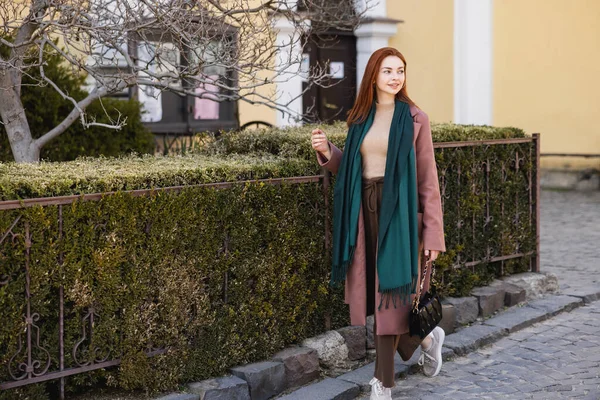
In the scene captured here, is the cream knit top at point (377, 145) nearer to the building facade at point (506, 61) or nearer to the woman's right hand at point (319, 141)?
the woman's right hand at point (319, 141)

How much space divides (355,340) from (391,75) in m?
1.75

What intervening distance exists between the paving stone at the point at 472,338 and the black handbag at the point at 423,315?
1031 millimetres

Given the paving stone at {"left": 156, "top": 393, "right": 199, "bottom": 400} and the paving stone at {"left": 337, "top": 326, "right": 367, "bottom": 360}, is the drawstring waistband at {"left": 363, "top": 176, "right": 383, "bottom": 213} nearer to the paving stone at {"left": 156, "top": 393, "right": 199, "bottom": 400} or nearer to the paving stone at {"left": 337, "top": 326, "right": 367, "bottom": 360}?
the paving stone at {"left": 337, "top": 326, "right": 367, "bottom": 360}

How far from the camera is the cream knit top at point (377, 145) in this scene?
493cm

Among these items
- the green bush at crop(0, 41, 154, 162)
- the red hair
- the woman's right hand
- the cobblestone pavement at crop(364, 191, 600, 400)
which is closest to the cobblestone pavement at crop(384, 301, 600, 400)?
the cobblestone pavement at crop(364, 191, 600, 400)

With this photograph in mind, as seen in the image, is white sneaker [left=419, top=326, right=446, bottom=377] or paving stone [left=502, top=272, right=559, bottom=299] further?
paving stone [left=502, top=272, right=559, bottom=299]

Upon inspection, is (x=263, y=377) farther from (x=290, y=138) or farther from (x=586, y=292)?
(x=586, y=292)

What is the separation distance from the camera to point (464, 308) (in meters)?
6.54

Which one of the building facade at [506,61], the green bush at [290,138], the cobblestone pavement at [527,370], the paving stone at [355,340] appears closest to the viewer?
the cobblestone pavement at [527,370]

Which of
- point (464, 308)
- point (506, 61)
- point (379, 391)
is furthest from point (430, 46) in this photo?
point (379, 391)

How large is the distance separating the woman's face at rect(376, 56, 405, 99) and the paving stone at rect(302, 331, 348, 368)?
1.56 meters

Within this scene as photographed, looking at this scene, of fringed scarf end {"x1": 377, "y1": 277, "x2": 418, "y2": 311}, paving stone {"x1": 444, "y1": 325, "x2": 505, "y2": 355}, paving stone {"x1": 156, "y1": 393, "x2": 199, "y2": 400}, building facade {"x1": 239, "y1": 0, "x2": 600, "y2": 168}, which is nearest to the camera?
paving stone {"x1": 156, "y1": 393, "x2": 199, "y2": 400}

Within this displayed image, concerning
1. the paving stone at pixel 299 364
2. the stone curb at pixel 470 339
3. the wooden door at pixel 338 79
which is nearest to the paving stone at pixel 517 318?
the stone curb at pixel 470 339

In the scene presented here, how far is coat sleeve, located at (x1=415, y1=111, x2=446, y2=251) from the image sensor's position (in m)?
4.86
